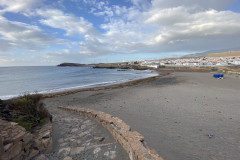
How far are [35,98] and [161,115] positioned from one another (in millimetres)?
6408

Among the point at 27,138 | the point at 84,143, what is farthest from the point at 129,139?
the point at 27,138

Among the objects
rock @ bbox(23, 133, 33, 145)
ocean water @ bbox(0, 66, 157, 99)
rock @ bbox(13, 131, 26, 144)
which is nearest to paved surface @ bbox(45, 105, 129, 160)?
rock @ bbox(23, 133, 33, 145)

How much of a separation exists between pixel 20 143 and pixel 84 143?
1640mm

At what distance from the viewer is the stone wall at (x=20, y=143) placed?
9.14ft

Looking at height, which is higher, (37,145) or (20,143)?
(20,143)

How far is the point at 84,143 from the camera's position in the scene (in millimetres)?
3885

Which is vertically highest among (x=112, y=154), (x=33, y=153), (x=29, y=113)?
(x=29, y=113)

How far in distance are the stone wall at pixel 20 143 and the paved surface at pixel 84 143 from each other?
0.36m

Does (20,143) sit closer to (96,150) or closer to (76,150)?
(76,150)

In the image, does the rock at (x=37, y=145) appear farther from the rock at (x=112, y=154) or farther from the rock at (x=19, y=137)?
the rock at (x=112, y=154)

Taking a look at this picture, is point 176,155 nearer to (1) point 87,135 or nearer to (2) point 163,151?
(2) point 163,151

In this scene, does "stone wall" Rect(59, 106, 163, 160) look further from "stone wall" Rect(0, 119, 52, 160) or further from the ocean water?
the ocean water

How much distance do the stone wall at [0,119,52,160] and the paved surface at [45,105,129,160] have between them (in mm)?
359

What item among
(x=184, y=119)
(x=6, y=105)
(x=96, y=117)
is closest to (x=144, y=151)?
(x=96, y=117)
